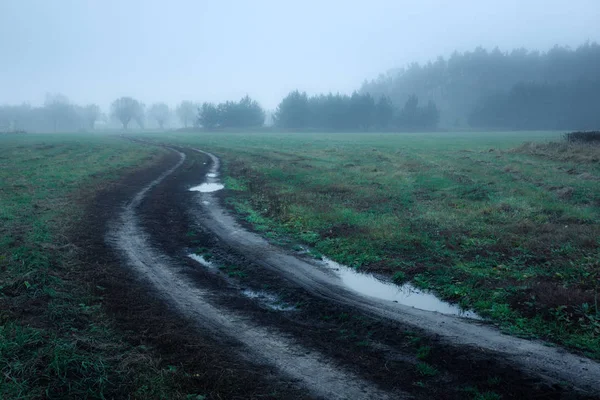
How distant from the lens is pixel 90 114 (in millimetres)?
181500

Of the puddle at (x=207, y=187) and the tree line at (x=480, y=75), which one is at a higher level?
the tree line at (x=480, y=75)

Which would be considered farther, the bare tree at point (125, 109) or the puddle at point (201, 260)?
the bare tree at point (125, 109)

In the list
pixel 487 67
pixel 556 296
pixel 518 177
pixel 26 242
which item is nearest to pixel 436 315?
pixel 556 296

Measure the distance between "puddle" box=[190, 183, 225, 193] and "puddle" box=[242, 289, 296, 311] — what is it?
13.2 meters

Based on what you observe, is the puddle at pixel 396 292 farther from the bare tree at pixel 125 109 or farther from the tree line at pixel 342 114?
the bare tree at pixel 125 109

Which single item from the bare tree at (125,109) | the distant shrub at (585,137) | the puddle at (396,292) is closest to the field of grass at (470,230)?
the puddle at (396,292)

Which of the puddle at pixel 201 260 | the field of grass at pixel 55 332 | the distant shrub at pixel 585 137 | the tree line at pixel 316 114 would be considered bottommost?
the puddle at pixel 201 260

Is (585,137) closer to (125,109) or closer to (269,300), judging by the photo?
(269,300)

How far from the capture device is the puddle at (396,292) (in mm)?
8078

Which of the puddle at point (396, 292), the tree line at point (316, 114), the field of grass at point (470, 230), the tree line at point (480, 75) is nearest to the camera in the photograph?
the field of grass at point (470, 230)

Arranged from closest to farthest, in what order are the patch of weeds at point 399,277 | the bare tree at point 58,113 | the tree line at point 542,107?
1. the patch of weeds at point 399,277
2. the tree line at point 542,107
3. the bare tree at point 58,113

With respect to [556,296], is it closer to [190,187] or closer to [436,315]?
[436,315]

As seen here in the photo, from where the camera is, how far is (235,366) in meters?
5.83

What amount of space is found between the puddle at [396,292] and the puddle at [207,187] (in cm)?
1279
